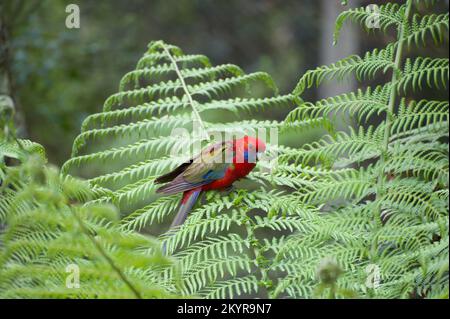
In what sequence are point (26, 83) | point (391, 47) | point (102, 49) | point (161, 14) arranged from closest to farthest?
point (391, 47), point (26, 83), point (102, 49), point (161, 14)

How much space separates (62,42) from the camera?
22.3 ft

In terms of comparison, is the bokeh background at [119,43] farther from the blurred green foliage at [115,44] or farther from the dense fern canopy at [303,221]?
the dense fern canopy at [303,221]

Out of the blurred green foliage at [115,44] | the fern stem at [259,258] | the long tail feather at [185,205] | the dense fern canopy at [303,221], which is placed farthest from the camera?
the blurred green foliage at [115,44]

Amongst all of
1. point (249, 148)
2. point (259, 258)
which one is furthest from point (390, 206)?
point (249, 148)

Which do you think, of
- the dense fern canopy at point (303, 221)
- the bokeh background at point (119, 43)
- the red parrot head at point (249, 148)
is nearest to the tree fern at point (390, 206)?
the dense fern canopy at point (303, 221)

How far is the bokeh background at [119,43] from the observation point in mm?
6176

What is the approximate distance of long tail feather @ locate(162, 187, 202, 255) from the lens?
2537 millimetres

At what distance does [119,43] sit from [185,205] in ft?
19.0

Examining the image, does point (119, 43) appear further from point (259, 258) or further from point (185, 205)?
point (259, 258)

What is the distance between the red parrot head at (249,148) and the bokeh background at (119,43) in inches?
66.8

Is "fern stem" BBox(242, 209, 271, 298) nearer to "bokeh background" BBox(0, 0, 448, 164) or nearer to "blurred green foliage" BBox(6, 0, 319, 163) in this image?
"bokeh background" BBox(0, 0, 448, 164)
